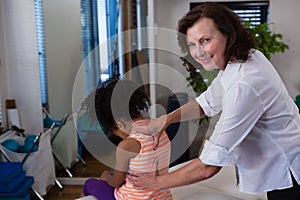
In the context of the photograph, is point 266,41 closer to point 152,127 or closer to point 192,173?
point 152,127

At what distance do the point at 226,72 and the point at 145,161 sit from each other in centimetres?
36

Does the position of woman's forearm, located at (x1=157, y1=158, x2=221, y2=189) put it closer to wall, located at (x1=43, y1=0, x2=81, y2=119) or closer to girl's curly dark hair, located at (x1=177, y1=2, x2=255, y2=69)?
girl's curly dark hair, located at (x1=177, y1=2, x2=255, y2=69)

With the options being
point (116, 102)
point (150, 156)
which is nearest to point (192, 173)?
point (150, 156)

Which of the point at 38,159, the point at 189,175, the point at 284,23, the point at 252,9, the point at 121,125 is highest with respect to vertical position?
the point at 252,9

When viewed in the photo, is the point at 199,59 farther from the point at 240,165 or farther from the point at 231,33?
the point at 240,165

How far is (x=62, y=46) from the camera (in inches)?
123

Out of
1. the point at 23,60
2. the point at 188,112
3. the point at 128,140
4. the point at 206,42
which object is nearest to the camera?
the point at 206,42

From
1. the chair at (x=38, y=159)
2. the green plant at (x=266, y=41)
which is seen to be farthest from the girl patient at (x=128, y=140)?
the green plant at (x=266, y=41)

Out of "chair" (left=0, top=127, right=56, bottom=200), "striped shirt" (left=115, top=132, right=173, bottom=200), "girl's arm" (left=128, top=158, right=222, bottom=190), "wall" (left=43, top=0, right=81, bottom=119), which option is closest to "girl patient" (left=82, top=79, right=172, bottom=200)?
"striped shirt" (left=115, top=132, right=173, bottom=200)

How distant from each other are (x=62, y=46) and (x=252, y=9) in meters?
1.58

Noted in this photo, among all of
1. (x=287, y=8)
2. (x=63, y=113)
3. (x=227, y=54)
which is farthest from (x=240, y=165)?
(x=287, y=8)

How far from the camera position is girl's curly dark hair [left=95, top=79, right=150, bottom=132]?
1.08 metres

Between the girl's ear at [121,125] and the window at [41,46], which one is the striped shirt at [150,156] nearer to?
the girl's ear at [121,125]

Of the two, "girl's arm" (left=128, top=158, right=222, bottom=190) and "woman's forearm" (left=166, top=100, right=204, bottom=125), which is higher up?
"woman's forearm" (left=166, top=100, right=204, bottom=125)
